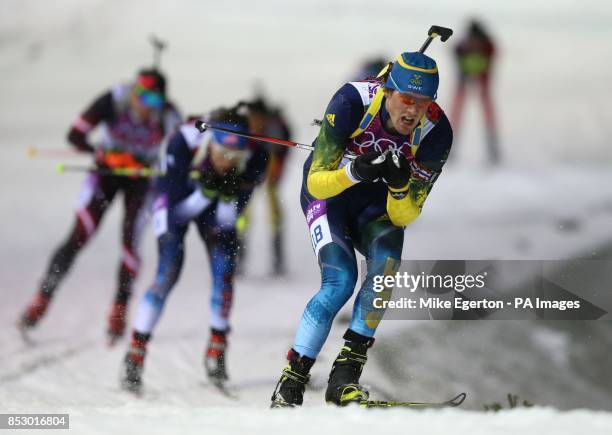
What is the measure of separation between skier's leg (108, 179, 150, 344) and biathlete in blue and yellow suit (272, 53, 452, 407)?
406cm

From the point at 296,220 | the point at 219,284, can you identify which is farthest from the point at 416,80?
the point at 296,220

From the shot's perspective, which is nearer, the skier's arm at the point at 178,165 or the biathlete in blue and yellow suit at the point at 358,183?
the biathlete in blue and yellow suit at the point at 358,183

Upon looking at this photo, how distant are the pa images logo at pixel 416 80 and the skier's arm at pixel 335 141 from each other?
1.05ft

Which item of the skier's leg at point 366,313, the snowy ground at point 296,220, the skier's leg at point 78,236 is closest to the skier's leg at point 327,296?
the skier's leg at point 366,313

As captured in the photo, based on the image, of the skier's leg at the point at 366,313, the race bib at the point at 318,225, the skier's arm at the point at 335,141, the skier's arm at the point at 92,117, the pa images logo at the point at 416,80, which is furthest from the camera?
the skier's arm at the point at 92,117

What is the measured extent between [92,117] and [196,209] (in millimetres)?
2263

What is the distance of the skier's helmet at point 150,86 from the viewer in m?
9.32

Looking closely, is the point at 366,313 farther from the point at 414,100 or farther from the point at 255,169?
the point at 255,169

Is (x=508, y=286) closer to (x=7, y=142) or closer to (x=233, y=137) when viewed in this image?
(x=233, y=137)

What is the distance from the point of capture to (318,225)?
569cm

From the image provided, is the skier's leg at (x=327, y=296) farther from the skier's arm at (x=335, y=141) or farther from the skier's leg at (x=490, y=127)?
the skier's leg at (x=490, y=127)

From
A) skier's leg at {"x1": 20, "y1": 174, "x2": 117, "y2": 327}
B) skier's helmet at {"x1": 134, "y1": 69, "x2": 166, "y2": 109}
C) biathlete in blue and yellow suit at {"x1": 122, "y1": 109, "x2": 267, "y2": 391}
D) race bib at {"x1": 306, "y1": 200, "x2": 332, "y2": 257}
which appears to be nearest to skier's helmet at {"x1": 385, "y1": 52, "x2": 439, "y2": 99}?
race bib at {"x1": 306, "y1": 200, "x2": 332, "y2": 257}

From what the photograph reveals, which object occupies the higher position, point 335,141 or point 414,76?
point 414,76

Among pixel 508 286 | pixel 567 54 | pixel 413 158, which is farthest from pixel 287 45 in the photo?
pixel 413 158
